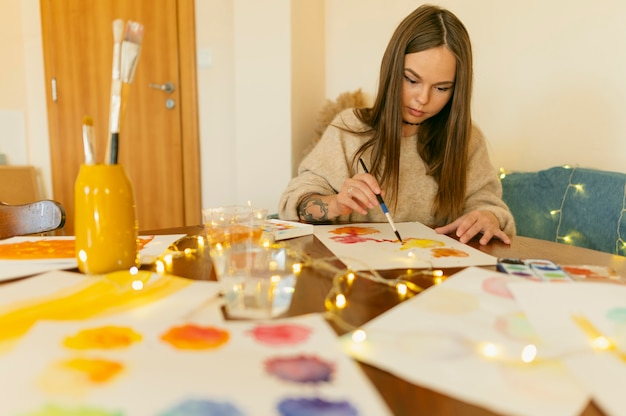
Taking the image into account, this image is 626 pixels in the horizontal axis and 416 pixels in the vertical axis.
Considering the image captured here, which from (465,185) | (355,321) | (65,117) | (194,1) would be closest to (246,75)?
(194,1)

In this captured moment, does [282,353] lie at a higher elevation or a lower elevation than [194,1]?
lower

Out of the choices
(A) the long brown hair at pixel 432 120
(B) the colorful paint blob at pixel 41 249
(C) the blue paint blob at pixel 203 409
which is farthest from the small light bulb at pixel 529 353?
(A) the long brown hair at pixel 432 120

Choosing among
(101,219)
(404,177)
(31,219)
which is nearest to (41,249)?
(101,219)

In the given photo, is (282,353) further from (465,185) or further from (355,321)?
(465,185)

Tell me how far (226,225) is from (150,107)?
1.98 m

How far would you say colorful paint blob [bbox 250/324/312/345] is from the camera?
1.44 ft

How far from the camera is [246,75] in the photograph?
2.37m

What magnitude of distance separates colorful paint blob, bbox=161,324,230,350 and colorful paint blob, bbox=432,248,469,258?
44cm

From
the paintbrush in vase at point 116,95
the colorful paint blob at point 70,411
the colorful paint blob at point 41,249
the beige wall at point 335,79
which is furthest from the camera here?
the beige wall at point 335,79

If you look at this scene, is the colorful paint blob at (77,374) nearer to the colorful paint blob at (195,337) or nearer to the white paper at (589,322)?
the colorful paint blob at (195,337)

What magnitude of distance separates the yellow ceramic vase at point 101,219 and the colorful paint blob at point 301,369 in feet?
1.18

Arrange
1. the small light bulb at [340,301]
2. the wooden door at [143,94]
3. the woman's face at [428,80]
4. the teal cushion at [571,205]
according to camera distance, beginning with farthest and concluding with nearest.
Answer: the wooden door at [143,94] < the teal cushion at [571,205] < the woman's face at [428,80] < the small light bulb at [340,301]

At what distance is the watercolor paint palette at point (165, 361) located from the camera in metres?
0.33

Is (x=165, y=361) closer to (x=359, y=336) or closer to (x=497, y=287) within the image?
(x=359, y=336)
